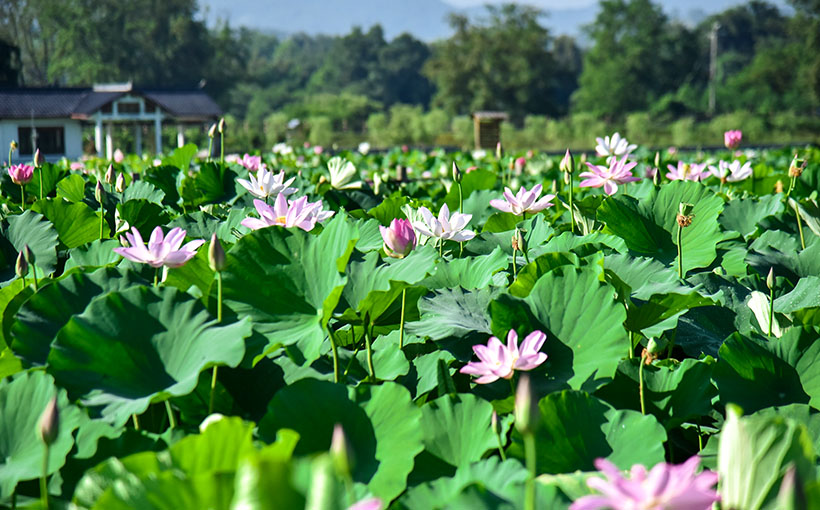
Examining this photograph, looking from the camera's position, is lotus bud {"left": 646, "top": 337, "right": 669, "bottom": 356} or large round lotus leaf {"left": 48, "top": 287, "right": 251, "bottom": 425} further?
lotus bud {"left": 646, "top": 337, "right": 669, "bottom": 356}

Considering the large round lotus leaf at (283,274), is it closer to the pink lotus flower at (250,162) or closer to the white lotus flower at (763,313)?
the white lotus flower at (763,313)

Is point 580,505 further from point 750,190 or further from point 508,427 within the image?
point 750,190

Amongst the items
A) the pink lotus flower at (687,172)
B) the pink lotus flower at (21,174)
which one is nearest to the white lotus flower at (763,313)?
the pink lotus flower at (687,172)

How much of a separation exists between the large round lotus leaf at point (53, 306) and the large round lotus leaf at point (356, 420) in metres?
0.25

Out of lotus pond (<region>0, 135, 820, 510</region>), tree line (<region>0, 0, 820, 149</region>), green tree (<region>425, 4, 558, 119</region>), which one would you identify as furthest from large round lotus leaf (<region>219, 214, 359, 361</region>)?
green tree (<region>425, 4, 558, 119</region>)

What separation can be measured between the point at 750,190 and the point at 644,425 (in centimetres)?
207

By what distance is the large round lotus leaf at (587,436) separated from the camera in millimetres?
708

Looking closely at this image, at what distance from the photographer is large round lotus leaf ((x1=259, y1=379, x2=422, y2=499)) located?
26.7 inches

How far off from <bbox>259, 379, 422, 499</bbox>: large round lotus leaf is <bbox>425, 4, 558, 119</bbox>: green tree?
37.6m

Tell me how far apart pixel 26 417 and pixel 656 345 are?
0.69 metres

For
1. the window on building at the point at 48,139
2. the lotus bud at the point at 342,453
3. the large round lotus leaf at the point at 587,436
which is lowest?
the window on building at the point at 48,139

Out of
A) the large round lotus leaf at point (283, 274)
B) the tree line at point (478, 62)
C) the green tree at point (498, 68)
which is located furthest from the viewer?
the green tree at point (498, 68)

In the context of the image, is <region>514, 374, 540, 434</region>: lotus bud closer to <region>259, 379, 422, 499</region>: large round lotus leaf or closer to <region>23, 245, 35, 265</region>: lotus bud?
<region>259, 379, 422, 499</region>: large round lotus leaf

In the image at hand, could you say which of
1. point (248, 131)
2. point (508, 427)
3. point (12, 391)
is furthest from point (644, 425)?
point (248, 131)
